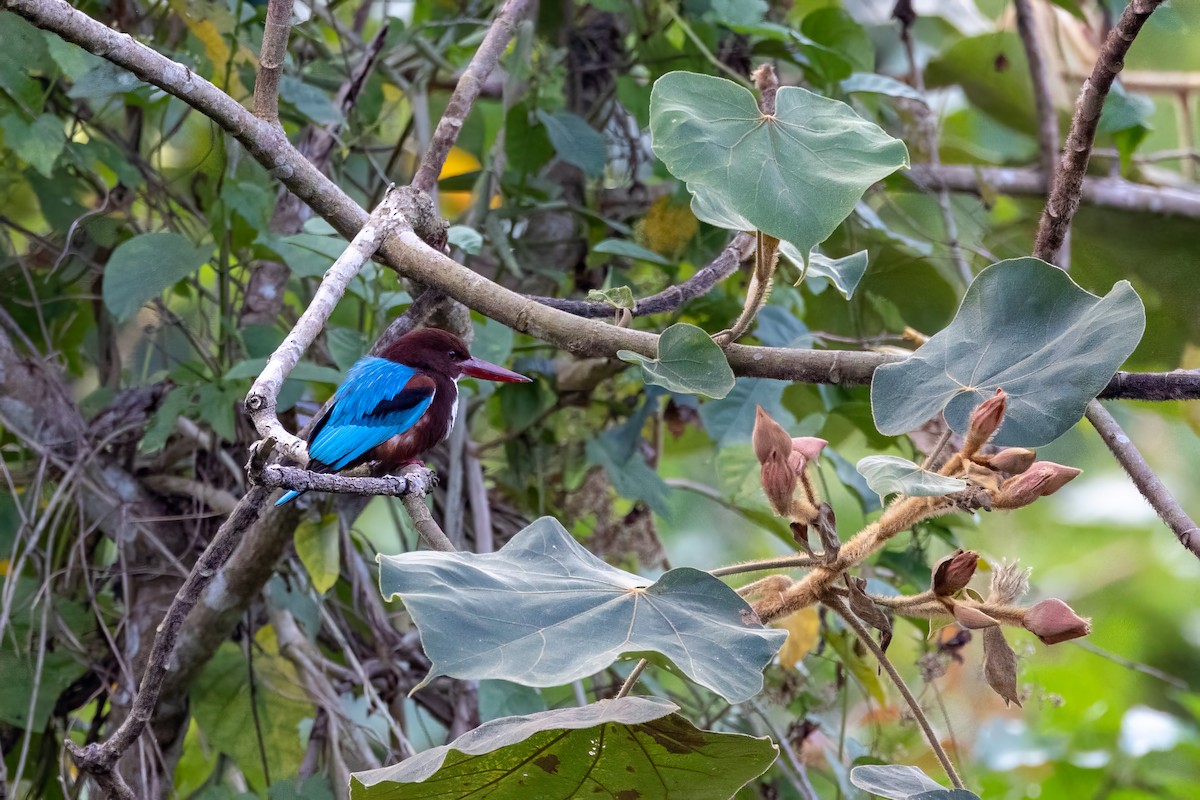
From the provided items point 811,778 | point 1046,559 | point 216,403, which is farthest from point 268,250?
point 1046,559

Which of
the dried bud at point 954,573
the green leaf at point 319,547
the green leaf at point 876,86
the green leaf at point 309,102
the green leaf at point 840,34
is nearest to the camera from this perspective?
the dried bud at point 954,573

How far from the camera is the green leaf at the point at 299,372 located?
1628 mm

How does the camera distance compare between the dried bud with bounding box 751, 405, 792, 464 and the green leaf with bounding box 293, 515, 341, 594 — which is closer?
the dried bud with bounding box 751, 405, 792, 464

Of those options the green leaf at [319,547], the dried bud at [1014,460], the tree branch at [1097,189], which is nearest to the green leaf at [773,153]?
the dried bud at [1014,460]

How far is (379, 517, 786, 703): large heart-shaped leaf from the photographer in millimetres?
850

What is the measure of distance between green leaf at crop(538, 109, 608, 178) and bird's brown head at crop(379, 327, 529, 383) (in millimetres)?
609

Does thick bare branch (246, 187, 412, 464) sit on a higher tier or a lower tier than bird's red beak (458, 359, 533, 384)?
higher

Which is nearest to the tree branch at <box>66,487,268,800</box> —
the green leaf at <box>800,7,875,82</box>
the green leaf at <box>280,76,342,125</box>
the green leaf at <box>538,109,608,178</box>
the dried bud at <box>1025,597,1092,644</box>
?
the dried bud at <box>1025,597,1092,644</box>

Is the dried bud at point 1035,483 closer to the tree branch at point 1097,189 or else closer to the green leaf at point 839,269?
the green leaf at point 839,269

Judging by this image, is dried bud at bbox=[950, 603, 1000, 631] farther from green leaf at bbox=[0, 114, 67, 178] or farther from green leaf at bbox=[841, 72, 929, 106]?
green leaf at bbox=[0, 114, 67, 178]

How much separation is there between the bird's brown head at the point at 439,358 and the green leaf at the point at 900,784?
82 cm

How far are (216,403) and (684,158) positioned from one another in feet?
3.64

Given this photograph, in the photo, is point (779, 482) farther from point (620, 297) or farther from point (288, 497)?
point (288, 497)

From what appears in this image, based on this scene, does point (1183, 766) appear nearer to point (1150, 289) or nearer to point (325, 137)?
point (1150, 289)
